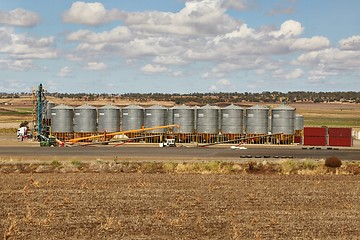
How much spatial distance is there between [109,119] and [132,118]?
371 centimetres

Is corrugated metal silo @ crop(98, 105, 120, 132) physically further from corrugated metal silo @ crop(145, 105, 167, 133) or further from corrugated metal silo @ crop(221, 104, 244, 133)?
corrugated metal silo @ crop(221, 104, 244, 133)

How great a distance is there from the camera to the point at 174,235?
2112 centimetres

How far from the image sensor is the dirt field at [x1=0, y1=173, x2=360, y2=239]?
2166cm

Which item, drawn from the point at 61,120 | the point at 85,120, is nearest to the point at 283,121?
the point at 85,120

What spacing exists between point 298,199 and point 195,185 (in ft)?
25.2

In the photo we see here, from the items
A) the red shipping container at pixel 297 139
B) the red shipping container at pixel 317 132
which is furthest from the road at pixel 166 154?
the red shipping container at pixel 297 139

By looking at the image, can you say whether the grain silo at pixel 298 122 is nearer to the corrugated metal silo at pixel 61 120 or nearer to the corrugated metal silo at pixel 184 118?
the corrugated metal silo at pixel 184 118

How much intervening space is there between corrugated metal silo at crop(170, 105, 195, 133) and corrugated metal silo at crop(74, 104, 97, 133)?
A: 12863 millimetres

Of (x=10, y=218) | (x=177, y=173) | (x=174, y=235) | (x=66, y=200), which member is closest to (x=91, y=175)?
(x=177, y=173)

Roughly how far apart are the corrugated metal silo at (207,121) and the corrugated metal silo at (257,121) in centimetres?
498

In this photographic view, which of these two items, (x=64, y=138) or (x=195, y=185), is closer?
(x=195, y=185)

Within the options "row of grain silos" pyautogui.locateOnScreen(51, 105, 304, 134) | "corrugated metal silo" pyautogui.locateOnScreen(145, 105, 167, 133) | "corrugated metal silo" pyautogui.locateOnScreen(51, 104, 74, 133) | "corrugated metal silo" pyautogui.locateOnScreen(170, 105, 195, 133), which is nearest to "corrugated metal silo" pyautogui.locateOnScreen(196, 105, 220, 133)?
"row of grain silos" pyautogui.locateOnScreen(51, 105, 304, 134)

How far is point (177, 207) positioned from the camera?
26906 mm

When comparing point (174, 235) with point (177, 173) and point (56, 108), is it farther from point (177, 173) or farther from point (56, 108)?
point (56, 108)
